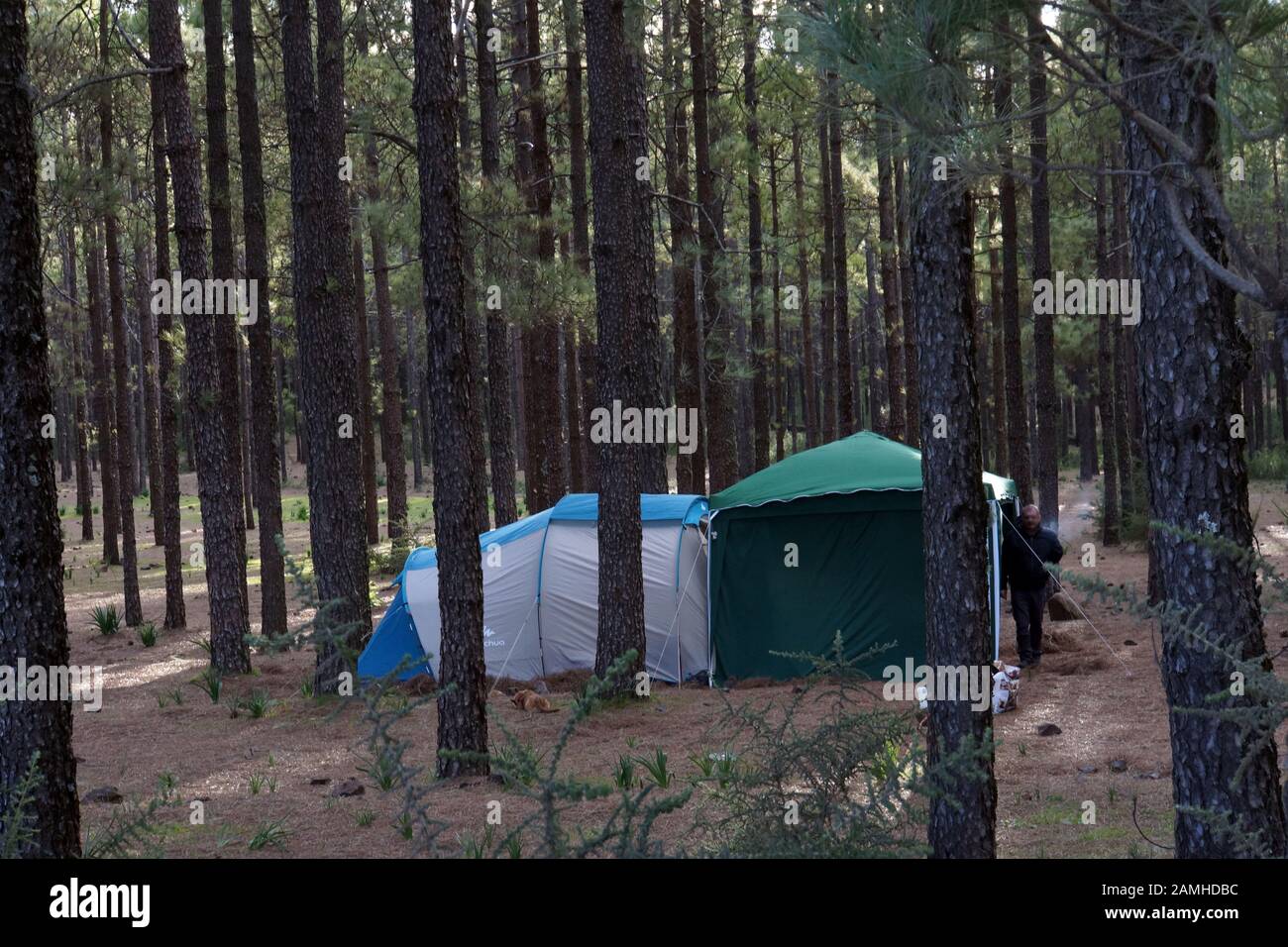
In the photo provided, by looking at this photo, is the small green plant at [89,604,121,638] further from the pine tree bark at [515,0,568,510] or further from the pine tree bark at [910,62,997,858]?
the pine tree bark at [910,62,997,858]

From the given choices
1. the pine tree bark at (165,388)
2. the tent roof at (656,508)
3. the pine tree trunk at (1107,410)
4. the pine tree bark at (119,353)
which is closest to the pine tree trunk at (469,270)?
the tent roof at (656,508)

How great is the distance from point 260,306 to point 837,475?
22.6ft

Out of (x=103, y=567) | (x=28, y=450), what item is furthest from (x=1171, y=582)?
(x=103, y=567)

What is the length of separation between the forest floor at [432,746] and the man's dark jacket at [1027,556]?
3.01 ft

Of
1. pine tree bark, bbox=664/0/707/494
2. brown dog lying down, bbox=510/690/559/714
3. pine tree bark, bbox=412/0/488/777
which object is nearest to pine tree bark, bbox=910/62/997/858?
pine tree bark, bbox=412/0/488/777

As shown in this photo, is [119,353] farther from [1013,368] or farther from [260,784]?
[1013,368]

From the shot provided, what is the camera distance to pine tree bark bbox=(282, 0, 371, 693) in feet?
37.3

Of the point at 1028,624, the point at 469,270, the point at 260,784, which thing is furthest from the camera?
the point at 469,270

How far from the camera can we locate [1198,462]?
4.97 m

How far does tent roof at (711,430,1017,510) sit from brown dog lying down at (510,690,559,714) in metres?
2.87

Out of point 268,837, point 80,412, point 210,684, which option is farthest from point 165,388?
point 80,412

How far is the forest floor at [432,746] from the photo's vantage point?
7.06m

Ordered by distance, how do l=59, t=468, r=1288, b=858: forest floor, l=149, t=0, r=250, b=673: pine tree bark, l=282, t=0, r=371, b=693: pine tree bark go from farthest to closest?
l=149, t=0, r=250, b=673: pine tree bark, l=282, t=0, r=371, b=693: pine tree bark, l=59, t=468, r=1288, b=858: forest floor

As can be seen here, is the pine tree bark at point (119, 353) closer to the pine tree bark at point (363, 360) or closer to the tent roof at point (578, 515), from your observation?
the pine tree bark at point (363, 360)
